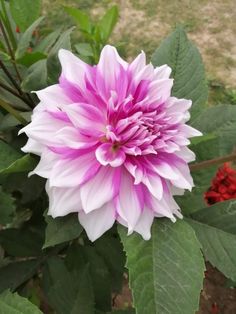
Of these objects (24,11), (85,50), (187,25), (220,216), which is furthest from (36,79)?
(187,25)

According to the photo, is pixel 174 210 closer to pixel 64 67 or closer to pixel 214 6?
pixel 64 67

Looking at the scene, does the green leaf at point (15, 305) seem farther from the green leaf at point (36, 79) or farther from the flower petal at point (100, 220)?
the green leaf at point (36, 79)

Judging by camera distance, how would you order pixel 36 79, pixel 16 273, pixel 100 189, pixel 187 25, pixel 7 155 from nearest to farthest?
pixel 100 189
pixel 7 155
pixel 36 79
pixel 16 273
pixel 187 25

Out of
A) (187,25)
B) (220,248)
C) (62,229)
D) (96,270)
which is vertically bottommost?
(187,25)

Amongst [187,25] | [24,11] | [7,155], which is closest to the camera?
[7,155]

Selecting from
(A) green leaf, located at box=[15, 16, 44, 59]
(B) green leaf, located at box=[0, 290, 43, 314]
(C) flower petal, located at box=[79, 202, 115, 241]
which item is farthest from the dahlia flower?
(A) green leaf, located at box=[15, 16, 44, 59]

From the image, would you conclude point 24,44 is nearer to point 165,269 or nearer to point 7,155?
point 7,155

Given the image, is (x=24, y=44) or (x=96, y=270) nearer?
(x=24, y=44)

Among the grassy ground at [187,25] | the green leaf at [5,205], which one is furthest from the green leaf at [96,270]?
the grassy ground at [187,25]
